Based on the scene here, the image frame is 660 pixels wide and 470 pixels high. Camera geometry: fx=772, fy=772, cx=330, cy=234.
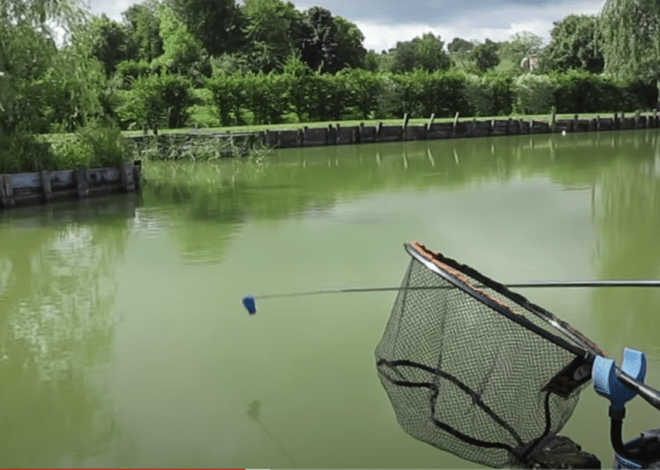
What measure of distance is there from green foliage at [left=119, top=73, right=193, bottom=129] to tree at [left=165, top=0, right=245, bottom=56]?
25230 mm

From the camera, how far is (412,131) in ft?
96.5

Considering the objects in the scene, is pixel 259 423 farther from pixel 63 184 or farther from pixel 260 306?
pixel 63 184

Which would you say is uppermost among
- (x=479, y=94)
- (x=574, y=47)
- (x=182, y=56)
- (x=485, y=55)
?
(x=485, y=55)

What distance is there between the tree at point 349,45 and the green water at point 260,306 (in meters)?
37.3

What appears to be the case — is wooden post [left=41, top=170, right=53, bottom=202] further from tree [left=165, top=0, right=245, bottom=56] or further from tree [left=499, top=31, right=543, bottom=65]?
tree [left=499, top=31, right=543, bottom=65]

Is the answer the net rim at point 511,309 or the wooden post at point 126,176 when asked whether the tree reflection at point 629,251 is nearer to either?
the net rim at point 511,309

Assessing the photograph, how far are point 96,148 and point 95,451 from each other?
11.2m

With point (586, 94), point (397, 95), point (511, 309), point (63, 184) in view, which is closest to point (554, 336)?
point (511, 309)

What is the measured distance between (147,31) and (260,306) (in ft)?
165

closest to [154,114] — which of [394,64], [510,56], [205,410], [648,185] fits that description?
[648,185]

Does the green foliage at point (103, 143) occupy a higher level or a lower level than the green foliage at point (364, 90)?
lower

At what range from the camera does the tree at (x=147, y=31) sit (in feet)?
171

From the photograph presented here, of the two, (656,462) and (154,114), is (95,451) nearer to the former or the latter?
(656,462)

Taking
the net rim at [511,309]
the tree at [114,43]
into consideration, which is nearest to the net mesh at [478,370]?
the net rim at [511,309]
